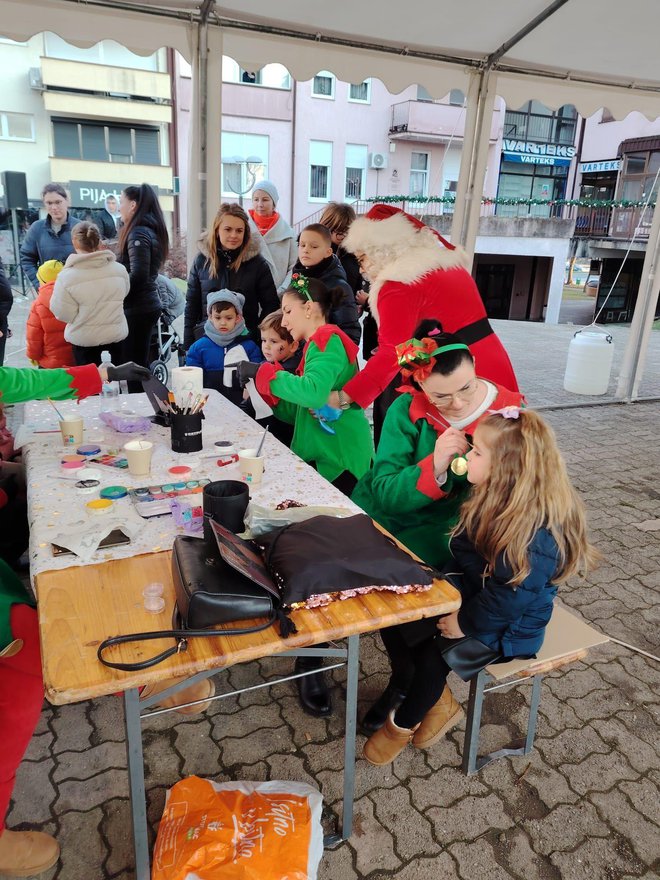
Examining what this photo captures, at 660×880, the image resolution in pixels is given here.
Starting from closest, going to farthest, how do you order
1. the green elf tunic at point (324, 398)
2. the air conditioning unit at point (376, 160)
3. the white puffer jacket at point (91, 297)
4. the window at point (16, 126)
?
the green elf tunic at point (324, 398) < the white puffer jacket at point (91, 297) < the air conditioning unit at point (376, 160) < the window at point (16, 126)

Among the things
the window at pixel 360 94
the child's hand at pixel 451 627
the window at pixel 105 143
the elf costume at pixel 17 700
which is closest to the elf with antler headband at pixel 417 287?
the child's hand at pixel 451 627

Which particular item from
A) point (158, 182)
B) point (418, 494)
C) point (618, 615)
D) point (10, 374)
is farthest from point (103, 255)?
point (158, 182)

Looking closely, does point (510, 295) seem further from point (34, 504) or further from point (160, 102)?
point (34, 504)

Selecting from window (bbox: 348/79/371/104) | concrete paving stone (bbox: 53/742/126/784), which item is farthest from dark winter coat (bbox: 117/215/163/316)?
window (bbox: 348/79/371/104)

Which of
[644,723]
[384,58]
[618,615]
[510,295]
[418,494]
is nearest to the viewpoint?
[418,494]

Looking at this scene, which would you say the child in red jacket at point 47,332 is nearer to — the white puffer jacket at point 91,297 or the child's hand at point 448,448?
the white puffer jacket at point 91,297

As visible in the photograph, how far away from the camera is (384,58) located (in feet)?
14.0

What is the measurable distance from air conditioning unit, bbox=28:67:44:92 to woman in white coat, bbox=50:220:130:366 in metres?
17.2

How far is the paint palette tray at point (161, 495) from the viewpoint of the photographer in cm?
177

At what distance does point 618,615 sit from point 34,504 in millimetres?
2531

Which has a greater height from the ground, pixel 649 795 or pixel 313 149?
pixel 313 149

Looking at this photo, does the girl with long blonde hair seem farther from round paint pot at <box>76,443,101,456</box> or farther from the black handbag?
round paint pot at <box>76,443,101,456</box>

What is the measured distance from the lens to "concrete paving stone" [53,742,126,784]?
1.92 metres

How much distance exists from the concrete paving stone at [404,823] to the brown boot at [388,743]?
94mm
